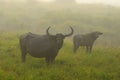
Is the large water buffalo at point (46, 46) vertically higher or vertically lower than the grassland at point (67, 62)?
higher

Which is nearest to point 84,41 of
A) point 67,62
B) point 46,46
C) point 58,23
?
point 67,62

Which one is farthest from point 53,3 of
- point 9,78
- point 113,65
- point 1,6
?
point 9,78

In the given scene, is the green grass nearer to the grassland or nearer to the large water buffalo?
the grassland

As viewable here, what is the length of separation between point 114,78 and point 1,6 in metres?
31.9

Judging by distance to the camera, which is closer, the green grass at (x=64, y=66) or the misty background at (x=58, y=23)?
the green grass at (x=64, y=66)

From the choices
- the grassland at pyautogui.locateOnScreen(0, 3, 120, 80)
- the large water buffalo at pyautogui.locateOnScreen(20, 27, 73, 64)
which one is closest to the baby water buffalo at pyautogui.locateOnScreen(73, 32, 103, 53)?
the grassland at pyautogui.locateOnScreen(0, 3, 120, 80)

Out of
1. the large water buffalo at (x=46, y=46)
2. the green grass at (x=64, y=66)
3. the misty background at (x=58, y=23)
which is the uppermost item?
the misty background at (x=58, y=23)

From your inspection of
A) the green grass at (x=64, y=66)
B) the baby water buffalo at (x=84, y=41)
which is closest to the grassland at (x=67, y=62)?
the green grass at (x=64, y=66)

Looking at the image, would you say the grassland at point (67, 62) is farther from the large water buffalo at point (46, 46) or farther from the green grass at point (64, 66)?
the large water buffalo at point (46, 46)

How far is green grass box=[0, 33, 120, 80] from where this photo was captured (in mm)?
13594

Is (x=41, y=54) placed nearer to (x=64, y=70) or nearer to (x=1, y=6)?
(x=64, y=70)

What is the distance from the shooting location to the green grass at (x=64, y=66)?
44.6 feet

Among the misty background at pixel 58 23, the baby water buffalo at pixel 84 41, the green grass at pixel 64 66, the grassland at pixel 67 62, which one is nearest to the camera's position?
the green grass at pixel 64 66

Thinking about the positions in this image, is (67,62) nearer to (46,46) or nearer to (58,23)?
(46,46)
